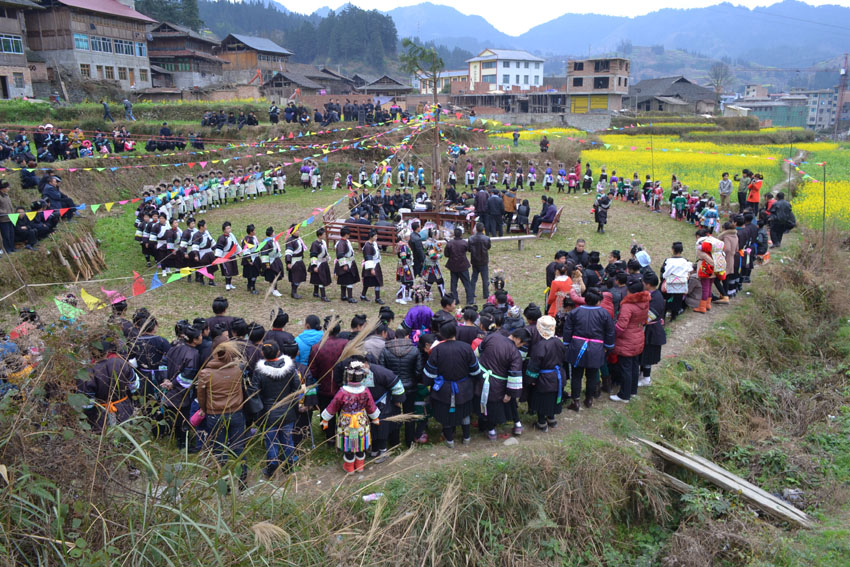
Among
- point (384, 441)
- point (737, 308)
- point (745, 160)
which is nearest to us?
point (384, 441)

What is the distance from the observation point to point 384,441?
6250 mm

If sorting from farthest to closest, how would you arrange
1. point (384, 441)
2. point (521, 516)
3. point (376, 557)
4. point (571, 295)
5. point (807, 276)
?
point (807, 276) < point (571, 295) < point (384, 441) < point (521, 516) < point (376, 557)

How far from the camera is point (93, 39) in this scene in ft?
128

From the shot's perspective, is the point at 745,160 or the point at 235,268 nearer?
the point at 235,268

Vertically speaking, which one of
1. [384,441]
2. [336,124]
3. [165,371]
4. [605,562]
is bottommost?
[605,562]

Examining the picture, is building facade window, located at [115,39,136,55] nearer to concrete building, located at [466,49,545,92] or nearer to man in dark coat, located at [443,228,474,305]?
concrete building, located at [466,49,545,92]

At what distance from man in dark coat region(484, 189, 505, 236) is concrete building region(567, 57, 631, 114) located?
43400 millimetres

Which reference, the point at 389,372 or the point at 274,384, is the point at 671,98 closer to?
the point at 389,372

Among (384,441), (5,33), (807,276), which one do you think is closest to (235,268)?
(384,441)

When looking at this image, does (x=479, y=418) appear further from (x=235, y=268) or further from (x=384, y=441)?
(x=235, y=268)

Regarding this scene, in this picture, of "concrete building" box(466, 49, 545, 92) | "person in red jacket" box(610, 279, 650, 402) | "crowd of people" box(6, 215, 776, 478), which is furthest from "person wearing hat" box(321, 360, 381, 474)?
"concrete building" box(466, 49, 545, 92)

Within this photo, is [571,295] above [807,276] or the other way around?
above

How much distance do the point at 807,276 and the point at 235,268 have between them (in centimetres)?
1222

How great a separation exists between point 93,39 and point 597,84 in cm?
4294
